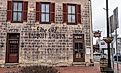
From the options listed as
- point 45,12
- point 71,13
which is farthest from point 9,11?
point 71,13

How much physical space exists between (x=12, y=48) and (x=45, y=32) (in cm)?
333

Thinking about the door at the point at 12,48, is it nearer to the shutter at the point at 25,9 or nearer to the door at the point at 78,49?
the shutter at the point at 25,9

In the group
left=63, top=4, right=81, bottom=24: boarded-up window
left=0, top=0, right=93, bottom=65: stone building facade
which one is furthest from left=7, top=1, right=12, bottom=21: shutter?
left=63, top=4, right=81, bottom=24: boarded-up window

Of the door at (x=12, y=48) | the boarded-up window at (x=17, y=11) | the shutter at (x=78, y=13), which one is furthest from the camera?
the shutter at (x=78, y=13)

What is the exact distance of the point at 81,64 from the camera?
26922 millimetres

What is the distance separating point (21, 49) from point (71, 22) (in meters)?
5.34

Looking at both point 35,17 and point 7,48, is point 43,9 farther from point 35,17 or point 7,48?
point 7,48

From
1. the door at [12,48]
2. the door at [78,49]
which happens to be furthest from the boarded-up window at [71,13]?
the door at [12,48]

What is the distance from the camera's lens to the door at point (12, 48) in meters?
25.9

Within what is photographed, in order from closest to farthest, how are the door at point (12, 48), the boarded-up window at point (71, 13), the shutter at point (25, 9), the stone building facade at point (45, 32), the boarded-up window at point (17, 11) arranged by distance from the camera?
the door at point (12, 48), the stone building facade at point (45, 32), the boarded-up window at point (17, 11), the shutter at point (25, 9), the boarded-up window at point (71, 13)

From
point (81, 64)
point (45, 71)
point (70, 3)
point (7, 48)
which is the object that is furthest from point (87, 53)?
point (45, 71)

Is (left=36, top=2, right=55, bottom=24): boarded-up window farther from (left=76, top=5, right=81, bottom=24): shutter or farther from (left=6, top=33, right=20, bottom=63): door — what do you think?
(left=6, top=33, right=20, bottom=63): door

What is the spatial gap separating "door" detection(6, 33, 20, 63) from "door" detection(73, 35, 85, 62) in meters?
5.31

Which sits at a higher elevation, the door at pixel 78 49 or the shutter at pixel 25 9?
the shutter at pixel 25 9
